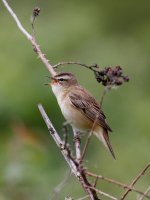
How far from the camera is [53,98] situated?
9133 mm

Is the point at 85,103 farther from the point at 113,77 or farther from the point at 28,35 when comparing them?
the point at 113,77

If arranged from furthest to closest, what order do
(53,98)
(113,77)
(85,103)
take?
(53,98) → (85,103) → (113,77)

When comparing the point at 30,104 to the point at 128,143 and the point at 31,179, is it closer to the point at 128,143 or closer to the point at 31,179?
the point at 128,143

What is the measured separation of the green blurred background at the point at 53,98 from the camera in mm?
6266

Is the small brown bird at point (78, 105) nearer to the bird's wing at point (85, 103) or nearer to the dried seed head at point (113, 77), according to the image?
the bird's wing at point (85, 103)

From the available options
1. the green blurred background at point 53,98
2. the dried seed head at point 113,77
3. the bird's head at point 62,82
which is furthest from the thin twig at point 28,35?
the dried seed head at point 113,77

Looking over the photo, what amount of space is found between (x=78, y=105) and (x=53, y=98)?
2530 millimetres

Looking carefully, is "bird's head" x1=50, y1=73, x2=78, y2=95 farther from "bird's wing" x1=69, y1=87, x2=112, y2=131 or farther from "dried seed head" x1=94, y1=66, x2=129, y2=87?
"dried seed head" x1=94, y1=66, x2=129, y2=87

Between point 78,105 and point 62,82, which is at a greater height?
point 62,82

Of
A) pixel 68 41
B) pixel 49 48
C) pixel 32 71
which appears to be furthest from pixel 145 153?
pixel 68 41

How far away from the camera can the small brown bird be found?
21.1 feet

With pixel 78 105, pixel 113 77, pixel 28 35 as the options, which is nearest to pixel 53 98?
pixel 78 105

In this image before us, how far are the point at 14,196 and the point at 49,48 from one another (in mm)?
5369

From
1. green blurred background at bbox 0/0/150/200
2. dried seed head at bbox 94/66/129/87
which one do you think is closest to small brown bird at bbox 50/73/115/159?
green blurred background at bbox 0/0/150/200
